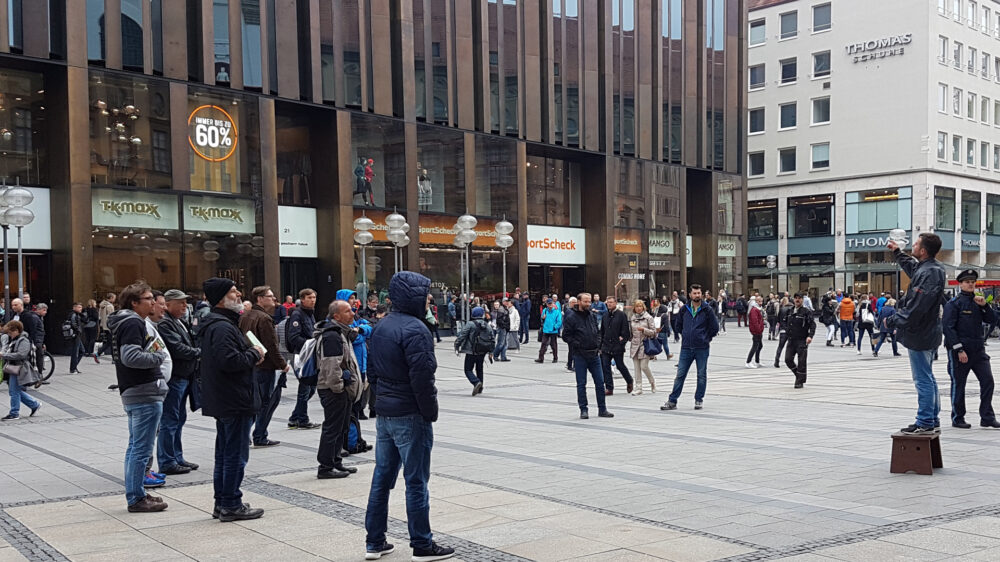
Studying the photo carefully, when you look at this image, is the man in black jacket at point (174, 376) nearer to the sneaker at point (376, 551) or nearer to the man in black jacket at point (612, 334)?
the sneaker at point (376, 551)

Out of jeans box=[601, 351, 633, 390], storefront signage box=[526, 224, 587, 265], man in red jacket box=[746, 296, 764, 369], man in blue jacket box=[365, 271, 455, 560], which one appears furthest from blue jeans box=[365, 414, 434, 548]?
storefront signage box=[526, 224, 587, 265]

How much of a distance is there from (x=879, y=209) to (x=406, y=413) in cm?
6134

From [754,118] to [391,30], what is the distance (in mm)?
41264

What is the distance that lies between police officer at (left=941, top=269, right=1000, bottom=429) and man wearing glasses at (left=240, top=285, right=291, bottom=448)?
7.73 metres

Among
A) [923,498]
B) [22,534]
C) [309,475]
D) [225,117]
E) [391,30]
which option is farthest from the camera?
[391,30]

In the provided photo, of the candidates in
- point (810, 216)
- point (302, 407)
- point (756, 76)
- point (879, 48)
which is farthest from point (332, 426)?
point (756, 76)

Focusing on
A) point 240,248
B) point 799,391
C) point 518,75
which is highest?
point 518,75

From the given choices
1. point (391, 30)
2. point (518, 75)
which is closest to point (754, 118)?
point (518, 75)

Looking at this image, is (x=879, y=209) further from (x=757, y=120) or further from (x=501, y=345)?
(x=501, y=345)

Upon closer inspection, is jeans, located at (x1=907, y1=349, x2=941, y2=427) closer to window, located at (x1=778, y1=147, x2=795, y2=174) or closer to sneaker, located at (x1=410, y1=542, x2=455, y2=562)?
sneaker, located at (x1=410, y1=542, x2=455, y2=562)

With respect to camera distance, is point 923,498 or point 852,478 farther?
point 852,478

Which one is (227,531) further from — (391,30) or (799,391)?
(391,30)

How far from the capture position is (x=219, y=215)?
1174 inches

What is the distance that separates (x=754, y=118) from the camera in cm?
6875
